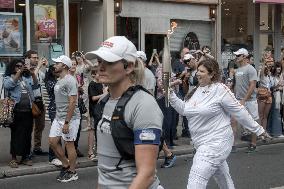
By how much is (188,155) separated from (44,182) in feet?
11.6

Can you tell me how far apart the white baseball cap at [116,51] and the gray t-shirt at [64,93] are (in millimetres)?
5353

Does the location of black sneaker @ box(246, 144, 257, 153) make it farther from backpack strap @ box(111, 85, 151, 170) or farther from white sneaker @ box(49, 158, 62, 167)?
backpack strap @ box(111, 85, 151, 170)

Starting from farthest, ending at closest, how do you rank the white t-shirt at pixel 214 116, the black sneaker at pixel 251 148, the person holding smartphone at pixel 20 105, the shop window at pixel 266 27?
the shop window at pixel 266 27, the black sneaker at pixel 251 148, the person holding smartphone at pixel 20 105, the white t-shirt at pixel 214 116

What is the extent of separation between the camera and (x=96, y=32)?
1711 cm

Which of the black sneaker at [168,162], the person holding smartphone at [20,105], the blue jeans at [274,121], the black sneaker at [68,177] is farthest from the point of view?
the blue jeans at [274,121]

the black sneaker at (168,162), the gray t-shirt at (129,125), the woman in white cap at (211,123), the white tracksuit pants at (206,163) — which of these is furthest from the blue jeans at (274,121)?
the gray t-shirt at (129,125)

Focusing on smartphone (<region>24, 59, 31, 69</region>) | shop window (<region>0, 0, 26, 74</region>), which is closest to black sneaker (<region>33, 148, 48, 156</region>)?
smartphone (<region>24, 59, 31, 69</region>)

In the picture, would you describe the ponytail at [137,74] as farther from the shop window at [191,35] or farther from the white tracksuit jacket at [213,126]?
the shop window at [191,35]

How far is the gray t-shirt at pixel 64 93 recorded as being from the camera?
885cm

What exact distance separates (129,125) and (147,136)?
13cm

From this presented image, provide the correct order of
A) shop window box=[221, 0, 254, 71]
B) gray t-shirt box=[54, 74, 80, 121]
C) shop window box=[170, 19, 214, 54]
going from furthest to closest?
shop window box=[221, 0, 254, 71] < shop window box=[170, 19, 214, 54] < gray t-shirt box=[54, 74, 80, 121]

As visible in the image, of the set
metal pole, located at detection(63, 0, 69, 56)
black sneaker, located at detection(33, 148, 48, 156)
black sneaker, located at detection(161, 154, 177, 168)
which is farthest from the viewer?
metal pole, located at detection(63, 0, 69, 56)

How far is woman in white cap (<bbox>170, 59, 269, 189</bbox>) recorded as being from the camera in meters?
6.08

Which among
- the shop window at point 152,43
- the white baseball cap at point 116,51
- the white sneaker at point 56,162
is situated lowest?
the white sneaker at point 56,162
